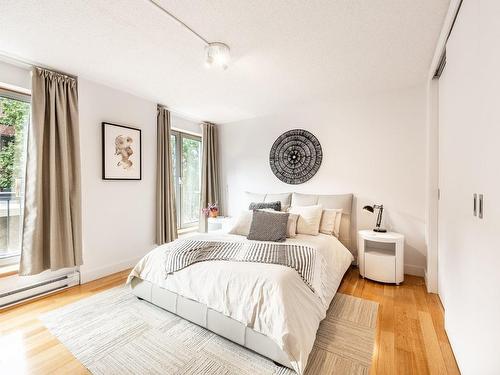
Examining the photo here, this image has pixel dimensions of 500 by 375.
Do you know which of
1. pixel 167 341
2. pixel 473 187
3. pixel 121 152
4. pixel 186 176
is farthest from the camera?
pixel 186 176

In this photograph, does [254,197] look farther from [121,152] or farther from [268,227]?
[121,152]

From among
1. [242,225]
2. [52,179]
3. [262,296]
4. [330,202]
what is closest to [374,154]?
[330,202]

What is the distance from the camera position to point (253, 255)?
6.89ft

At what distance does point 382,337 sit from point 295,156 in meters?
2.62

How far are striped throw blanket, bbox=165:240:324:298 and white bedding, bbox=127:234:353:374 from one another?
0.23 feet

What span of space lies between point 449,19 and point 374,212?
7.15 feet

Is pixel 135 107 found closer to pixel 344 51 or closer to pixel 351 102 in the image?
pixel 344 51

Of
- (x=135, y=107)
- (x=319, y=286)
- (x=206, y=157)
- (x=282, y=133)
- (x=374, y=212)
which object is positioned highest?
(x=135, y=107)

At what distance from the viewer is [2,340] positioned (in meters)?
1.85

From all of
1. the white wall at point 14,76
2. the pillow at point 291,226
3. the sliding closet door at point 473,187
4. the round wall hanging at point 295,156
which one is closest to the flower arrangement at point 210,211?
the round wall hanging at point 295,156

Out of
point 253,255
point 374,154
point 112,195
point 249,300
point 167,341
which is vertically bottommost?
point 167,341

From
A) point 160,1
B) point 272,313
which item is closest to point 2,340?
point 272,313

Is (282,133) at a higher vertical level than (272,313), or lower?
higher

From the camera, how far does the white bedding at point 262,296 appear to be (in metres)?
1.49
